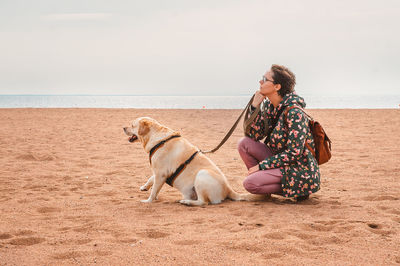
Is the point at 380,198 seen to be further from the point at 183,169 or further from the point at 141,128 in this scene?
the point at 141,128

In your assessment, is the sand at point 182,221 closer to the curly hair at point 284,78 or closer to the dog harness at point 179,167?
the dog harness at point 179,167

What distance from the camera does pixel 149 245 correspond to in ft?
11.4

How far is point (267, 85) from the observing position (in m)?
4.80

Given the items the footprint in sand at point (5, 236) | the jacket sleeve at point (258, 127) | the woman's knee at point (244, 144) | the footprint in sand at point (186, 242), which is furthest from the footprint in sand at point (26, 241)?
the jacket sleeve at point (258, 127)

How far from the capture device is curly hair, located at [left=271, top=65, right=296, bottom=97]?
15.6ft

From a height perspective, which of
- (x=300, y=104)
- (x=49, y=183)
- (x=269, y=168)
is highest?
(x=300, y=104)

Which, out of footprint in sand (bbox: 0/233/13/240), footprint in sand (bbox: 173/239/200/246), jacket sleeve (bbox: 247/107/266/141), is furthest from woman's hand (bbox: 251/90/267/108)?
footprint in sand (bbox: 0/233/13/240)

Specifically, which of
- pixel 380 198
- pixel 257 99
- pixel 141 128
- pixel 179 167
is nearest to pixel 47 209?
pixel 141 128

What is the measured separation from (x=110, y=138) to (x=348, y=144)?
25.6 ft

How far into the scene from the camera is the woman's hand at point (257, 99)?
4.95 m

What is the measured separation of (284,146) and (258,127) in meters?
0.47

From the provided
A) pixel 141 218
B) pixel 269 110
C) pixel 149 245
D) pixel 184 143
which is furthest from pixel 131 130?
pixel 149 245

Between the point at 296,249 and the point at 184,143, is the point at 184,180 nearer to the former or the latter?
the point at 184,143

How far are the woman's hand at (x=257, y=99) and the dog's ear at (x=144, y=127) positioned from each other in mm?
1503
